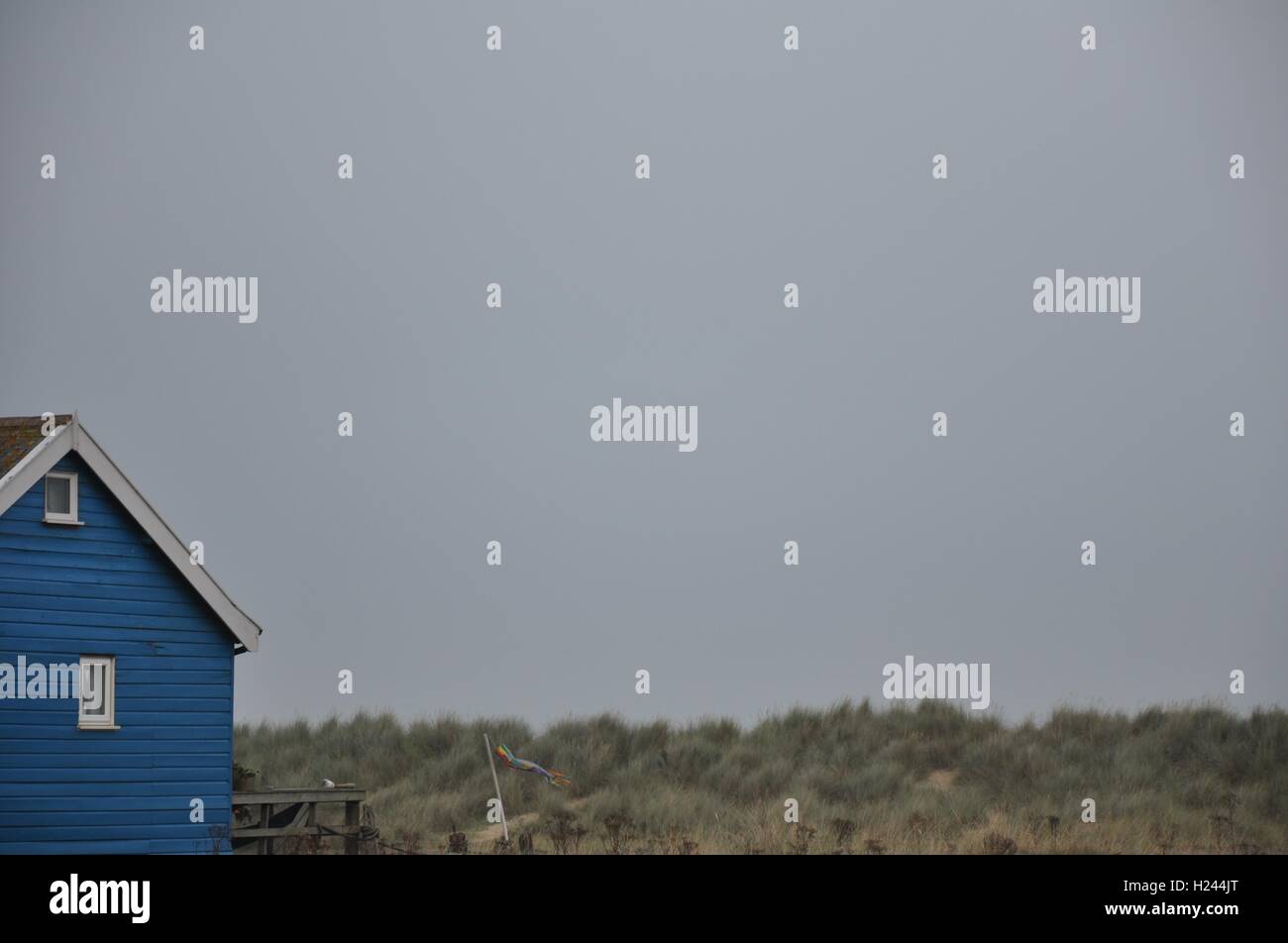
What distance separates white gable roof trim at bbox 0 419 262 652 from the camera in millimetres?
26922

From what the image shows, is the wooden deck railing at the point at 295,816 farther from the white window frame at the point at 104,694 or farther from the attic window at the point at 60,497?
the attic window at the point at 60,497

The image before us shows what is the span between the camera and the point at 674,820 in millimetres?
36031

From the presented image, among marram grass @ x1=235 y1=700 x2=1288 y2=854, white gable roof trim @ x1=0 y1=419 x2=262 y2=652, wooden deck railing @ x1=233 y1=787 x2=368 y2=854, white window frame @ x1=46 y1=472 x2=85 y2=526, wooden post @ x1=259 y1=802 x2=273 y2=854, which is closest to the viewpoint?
white gable roof trim @ x1=0 y1=419 x2=262 y2=652

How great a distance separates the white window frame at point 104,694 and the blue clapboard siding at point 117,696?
0.36 feet

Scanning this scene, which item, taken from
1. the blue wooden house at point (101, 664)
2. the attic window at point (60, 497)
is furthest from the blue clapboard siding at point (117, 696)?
the attic window at point (60, 497)

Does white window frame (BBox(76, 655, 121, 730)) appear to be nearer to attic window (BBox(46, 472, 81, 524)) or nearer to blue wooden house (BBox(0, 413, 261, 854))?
blue wooden house (BBox(0, 413, 261, 854))

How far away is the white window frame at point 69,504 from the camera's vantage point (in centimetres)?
2759

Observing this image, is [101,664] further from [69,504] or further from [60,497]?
[60,497]

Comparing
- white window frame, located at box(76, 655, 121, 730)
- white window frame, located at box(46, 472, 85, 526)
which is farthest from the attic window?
white window frame, located at box(76, 655, 121, 730)

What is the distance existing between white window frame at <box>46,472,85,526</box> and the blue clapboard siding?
0.33ft
